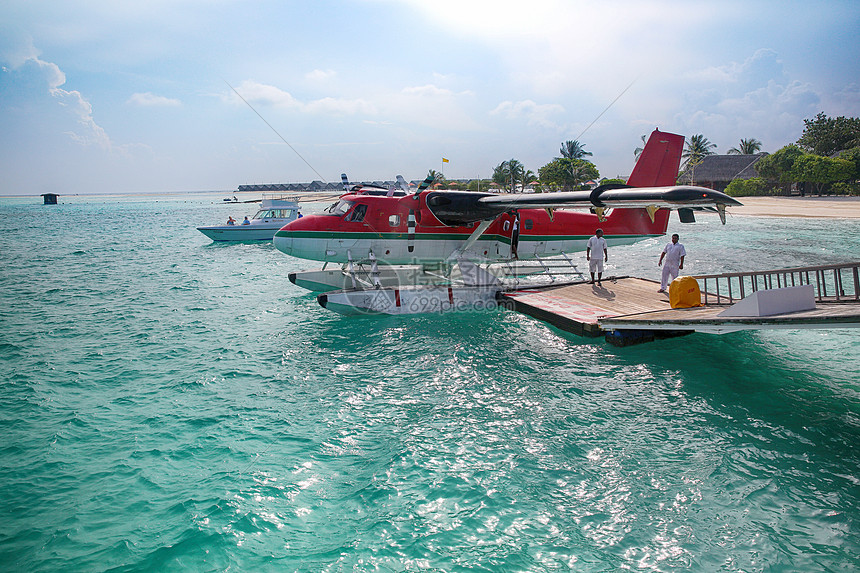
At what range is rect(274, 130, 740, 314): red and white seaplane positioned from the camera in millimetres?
12469

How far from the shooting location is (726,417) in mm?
6918

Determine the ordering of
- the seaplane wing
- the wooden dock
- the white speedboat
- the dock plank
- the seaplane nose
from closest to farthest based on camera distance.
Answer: the dock plank, the wooden dock, the seaplane wing, the seaplane nose, the white speedboat

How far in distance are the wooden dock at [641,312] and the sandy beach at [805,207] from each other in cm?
2985

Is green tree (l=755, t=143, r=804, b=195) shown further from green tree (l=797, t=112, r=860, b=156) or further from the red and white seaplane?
the red and white seaplane

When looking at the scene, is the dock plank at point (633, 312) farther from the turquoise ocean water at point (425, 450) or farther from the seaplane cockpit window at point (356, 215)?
the seaplane cockpit window at point (356, 215)

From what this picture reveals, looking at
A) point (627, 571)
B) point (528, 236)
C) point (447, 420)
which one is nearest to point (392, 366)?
point (447, 420)

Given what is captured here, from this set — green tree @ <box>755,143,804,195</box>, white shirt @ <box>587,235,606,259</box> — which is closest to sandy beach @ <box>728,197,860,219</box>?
green tree @ <box>755,143,804,195</box>

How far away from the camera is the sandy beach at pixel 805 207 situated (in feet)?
122

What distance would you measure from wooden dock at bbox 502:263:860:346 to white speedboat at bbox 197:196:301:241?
23792 millimetres

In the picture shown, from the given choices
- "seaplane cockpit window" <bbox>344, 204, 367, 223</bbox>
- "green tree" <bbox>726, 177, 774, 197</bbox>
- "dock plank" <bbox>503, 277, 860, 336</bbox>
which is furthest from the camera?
"green tree" <bbox>726, 177, 774, 197</bbox>

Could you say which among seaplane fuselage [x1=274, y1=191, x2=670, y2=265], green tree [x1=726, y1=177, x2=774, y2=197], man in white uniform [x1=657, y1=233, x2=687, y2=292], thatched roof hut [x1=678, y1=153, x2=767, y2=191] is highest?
thatched roof hut [x1=678, y1=153, x2=767, y2=191]

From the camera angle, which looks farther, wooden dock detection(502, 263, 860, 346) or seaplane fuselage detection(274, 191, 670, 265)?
seaplane fuselage detection(274, 191, 670, 265)

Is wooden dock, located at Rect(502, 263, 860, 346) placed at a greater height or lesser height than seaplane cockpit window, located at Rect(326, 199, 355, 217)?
lesser

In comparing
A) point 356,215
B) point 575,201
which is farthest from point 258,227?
point 575,201
